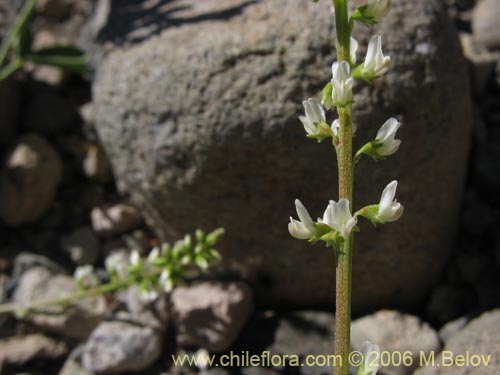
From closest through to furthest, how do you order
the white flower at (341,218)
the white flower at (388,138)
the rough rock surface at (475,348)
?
the white flower at (341,218), the white flower at (388,138), the rough rock surface at (475,348)

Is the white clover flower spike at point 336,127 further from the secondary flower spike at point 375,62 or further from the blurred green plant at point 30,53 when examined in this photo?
the blurred green plant at point 30,53

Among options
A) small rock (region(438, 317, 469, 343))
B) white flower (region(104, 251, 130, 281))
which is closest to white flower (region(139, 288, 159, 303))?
white flower (region(104, 251, 130, 281))

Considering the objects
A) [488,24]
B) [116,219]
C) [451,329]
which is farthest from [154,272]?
[488,24]

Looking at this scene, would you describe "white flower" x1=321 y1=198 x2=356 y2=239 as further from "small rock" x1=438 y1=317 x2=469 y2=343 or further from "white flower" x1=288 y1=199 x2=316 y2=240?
"small rock" x1=438 y1=317 x2=469 y2=343

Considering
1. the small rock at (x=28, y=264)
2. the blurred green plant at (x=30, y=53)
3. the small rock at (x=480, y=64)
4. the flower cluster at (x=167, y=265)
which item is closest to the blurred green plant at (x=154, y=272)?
the flower cluster at (x=167, y=265)

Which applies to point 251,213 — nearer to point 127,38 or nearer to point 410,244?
point 410,244

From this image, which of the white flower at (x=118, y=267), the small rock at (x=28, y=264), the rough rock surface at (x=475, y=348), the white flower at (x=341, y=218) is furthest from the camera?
the small rock at (x=28, y=264)

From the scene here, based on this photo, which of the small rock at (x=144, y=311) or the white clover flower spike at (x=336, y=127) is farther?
the small rock at (x=144, y=311)
